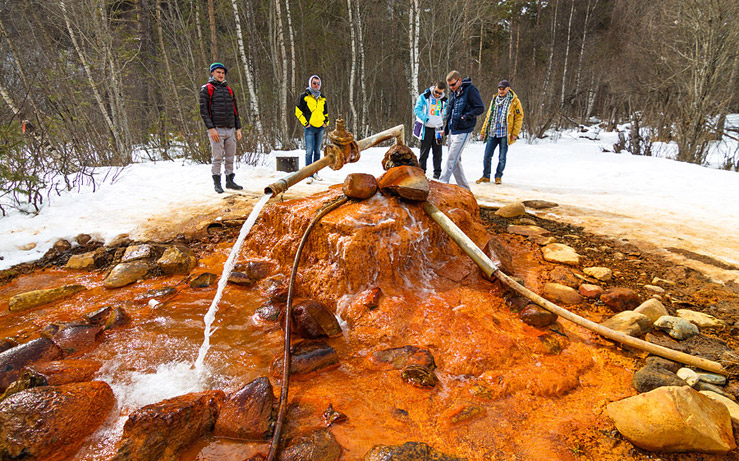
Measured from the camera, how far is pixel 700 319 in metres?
2.52

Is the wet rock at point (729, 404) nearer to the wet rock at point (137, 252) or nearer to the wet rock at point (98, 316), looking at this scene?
the wet rock at point (98, 316)

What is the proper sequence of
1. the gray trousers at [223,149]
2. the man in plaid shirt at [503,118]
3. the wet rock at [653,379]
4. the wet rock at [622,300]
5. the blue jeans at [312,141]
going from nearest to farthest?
1. the wet rock at [653,379]
2. the wet rock at [622,300]
3. the gray trousers at [223,149]
4. the man in plaid shirt at [503,118]
5. the blue jeans at [312,141]

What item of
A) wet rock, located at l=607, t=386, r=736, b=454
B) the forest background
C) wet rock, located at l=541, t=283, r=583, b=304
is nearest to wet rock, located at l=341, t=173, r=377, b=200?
wet rock, located at l=541, t=283, r=583, b=304

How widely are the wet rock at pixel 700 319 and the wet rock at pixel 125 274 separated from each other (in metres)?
4.84

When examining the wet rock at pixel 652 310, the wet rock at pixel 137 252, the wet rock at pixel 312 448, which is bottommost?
the wet rock at pixel 312 448

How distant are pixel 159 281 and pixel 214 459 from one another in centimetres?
232

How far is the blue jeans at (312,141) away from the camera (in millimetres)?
6707

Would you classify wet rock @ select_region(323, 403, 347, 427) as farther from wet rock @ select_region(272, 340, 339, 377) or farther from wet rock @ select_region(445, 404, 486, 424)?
wet rock @ select_region(445, 404, 486, 424)

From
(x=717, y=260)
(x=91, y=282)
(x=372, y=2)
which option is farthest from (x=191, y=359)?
(x=372, y=2)

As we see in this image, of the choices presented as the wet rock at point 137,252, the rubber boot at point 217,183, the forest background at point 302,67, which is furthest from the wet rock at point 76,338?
the rubber boot at point 217,183

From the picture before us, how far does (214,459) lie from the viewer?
1593 millimetres

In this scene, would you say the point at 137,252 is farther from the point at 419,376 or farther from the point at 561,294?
the point at 561,294

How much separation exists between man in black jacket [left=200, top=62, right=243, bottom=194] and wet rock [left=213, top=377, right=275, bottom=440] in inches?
186

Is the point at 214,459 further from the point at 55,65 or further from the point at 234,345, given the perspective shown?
the point at 55,65
